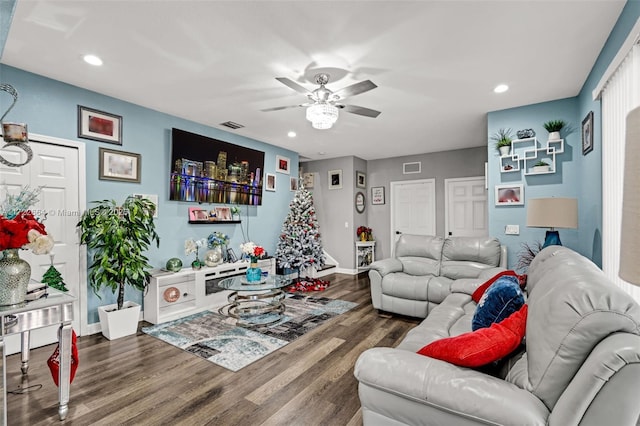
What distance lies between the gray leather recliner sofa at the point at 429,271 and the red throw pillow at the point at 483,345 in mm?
2156

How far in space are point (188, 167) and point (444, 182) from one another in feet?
16.2

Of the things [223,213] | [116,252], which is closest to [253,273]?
[116,252]

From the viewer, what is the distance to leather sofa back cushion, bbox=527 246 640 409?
100 cm

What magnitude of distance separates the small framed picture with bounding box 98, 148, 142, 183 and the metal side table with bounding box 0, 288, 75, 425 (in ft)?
6.00

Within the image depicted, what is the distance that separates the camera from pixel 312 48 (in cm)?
254

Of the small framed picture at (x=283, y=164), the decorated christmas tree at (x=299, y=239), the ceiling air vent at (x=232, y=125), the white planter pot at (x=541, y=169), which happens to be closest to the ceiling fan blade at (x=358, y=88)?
the ceiling air vent at (x=232, y=125)

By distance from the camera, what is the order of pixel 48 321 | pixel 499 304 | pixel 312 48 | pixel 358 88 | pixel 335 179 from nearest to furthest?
pixel 499 304, pixel 48 321, pixel 312 48, pixel 358 88, pixel 335 179

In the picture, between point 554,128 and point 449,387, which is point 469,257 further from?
point 449,387

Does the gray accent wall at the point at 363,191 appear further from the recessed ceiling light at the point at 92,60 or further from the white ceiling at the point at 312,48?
the recessed ceiling light at the point at 92,60

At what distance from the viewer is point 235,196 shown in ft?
16.7

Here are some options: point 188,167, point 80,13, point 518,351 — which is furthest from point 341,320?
point 80,13

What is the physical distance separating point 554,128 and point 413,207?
341cm

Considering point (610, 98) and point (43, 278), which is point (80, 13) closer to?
point (43, 278)

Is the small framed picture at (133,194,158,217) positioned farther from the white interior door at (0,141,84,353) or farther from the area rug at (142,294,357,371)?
the area rug at (142,294,357,371)
